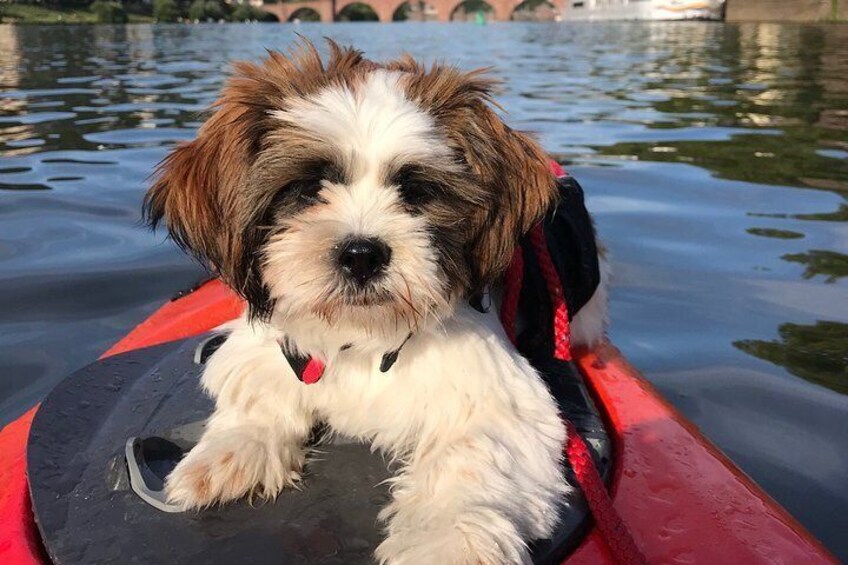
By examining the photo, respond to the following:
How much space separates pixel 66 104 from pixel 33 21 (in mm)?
60502

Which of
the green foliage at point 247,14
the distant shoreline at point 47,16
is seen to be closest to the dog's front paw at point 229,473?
the distant shoreline at point 47,16

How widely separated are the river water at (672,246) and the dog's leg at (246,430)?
3.88 feet

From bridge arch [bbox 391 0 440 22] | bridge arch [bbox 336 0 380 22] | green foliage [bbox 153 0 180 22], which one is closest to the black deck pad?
green foliage [bbox 153 0 180 22]

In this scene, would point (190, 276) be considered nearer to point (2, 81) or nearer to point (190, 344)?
point (190, 344)

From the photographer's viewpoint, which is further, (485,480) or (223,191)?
(223,191)

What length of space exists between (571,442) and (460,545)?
0.66 metres

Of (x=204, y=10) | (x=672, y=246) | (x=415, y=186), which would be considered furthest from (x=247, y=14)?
(x=415, y=186)

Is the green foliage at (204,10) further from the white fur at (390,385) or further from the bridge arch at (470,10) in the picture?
the white fur at (390,385)

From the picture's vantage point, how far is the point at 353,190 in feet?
8.14

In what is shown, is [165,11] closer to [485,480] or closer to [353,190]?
[353,190]

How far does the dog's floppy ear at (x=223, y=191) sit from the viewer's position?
259 centimetres

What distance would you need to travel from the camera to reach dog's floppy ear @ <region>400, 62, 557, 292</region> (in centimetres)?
264

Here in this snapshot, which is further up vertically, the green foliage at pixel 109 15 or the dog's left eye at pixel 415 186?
the green foliage at pixel 109 15

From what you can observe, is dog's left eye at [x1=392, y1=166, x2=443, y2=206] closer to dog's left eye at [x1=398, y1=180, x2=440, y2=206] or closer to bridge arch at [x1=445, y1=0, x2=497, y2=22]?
dog's left eye at [x1=398, y1=180, x2=440, y2=206]
